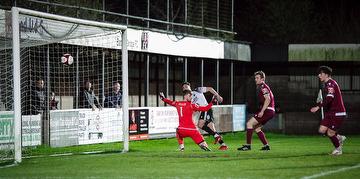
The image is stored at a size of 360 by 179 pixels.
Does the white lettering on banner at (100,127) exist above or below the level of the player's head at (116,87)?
below

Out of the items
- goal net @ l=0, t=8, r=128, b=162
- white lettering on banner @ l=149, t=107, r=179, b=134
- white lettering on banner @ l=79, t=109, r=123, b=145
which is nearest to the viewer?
goal net @ l=0, t=8, r=128, b=162

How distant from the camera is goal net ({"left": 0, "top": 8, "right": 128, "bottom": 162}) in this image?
781 inches

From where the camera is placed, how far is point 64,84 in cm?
2402

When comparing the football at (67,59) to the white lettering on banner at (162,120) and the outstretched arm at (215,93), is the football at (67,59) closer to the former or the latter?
the outstretched arm at (215,93)

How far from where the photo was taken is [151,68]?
33.0 meters

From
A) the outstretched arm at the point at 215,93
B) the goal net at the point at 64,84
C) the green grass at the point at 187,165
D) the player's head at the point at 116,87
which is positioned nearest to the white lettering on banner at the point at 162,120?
the goal net at the point at 64,84

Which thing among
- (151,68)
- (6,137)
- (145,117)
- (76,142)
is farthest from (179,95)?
(6,137)

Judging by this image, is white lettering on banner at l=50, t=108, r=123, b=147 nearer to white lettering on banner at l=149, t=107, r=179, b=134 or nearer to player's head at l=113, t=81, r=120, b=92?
player's head at l=113, t=81, r=120, b=92

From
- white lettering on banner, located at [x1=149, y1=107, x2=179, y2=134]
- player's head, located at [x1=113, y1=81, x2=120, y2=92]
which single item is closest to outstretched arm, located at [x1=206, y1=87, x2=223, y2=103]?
player's head, located at [x1=113, y1=81, x2=120, y2=92]

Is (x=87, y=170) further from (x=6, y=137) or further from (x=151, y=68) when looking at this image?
(x=151, y=68)

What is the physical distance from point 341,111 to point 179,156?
3.48 meters

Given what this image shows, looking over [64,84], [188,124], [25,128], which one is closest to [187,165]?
[188,124]

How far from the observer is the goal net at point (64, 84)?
65.1 ft

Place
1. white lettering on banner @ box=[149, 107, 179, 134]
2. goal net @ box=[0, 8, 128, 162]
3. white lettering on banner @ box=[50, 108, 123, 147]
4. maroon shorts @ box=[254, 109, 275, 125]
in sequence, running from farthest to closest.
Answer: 1. white lettering on banner @ box=[149, 107, 179, 134]
2. white lettering on banner @ box=[50, 108, 123, 147]
3. goal net @ box=[0, 8, 128, 162]
4. maroon shorts @ box=[254, 109, 275, 125]
